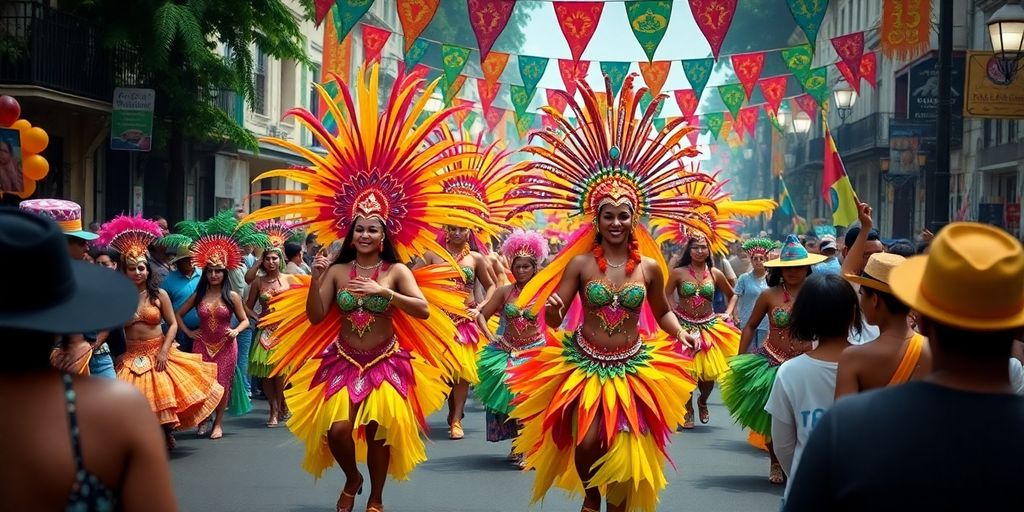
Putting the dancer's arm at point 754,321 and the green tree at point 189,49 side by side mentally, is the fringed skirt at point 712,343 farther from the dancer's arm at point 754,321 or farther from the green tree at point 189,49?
the green tree at point 189,49

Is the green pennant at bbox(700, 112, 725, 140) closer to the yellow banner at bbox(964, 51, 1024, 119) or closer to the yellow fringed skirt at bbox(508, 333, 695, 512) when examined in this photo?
the yellow banner at bbox(964, 51, 1024, 119)

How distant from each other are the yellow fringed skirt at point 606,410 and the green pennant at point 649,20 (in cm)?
1164

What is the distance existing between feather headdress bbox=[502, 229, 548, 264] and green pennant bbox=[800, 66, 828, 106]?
13.4 metres

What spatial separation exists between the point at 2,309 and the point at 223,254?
394 inches

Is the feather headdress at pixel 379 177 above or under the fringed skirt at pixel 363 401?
above

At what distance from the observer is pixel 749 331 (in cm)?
991

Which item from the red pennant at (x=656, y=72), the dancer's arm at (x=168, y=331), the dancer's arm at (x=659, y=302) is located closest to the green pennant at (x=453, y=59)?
the red pennant at (x=656, y=72)

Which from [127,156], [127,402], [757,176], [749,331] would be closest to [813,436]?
[127,402]

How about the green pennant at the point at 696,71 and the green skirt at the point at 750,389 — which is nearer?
the green skirt at the point at 750,389

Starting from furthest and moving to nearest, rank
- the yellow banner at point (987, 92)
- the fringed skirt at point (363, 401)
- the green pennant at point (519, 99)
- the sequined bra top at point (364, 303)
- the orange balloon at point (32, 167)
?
the green pennant at point (519, 99), the yellow banner at point (987, 92), the orange balloon at point (32, 167), the sequined bra top at point (364, 303), the fringed skirt at point (363, 401)

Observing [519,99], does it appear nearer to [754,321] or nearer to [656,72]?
[656,72]

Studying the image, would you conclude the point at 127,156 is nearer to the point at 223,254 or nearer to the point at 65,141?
the point at 65,141

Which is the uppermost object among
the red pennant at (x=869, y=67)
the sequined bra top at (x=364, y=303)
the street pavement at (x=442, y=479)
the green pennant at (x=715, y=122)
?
the red pennant at (x=869, y=67)

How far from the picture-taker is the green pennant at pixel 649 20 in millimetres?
19438
